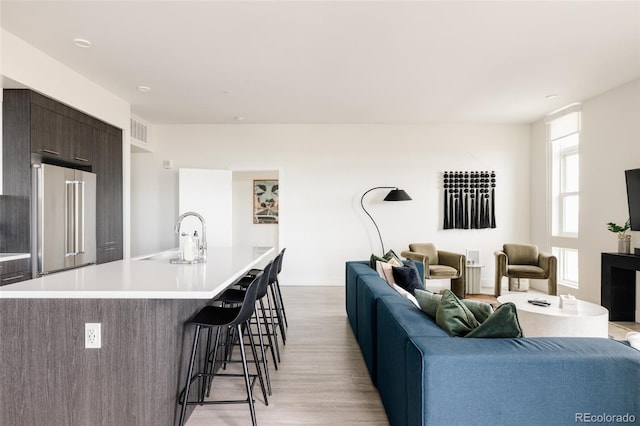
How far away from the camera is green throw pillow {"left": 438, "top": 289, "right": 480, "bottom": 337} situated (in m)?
1.76

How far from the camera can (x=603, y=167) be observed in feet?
16.0

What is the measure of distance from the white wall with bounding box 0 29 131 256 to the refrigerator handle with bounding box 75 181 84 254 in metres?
0.92

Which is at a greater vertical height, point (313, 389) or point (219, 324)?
point (219, 324)

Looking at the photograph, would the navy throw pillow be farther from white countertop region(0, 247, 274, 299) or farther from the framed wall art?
the framed wall art

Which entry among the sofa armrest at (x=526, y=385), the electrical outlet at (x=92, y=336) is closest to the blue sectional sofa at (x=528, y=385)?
the sofa armrest at (x=526, y=385)

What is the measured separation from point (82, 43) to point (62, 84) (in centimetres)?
77

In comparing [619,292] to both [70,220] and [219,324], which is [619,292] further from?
[70,220]

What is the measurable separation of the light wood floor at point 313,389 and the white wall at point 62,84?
10.6 feet

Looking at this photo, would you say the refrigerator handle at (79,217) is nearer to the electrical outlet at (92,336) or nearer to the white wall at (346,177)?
the white wall at (346,177)

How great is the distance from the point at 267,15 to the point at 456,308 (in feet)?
8.42

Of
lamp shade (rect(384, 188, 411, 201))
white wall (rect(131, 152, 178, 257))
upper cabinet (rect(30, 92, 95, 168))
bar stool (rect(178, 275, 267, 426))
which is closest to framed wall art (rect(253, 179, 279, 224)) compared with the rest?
white wall (rect(131, 152, 178, 257))

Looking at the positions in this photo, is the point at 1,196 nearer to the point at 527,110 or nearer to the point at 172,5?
the point at 172,5

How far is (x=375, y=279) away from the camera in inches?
124

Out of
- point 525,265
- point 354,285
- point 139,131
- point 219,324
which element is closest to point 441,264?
point 525,265
